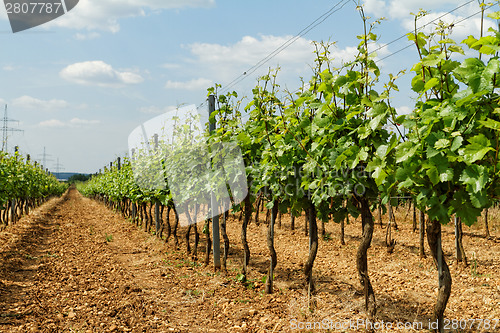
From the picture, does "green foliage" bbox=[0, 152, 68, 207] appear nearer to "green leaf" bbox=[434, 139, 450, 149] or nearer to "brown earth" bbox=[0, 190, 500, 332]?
"brown earth" bbox=[0, 190, 500, 332]

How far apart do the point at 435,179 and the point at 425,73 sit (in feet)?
2.90

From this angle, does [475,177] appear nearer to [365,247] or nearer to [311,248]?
[365,247]

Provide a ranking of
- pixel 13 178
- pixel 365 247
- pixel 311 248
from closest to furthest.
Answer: pixel 365 247 → pixel 311 248 → pixel 13 178

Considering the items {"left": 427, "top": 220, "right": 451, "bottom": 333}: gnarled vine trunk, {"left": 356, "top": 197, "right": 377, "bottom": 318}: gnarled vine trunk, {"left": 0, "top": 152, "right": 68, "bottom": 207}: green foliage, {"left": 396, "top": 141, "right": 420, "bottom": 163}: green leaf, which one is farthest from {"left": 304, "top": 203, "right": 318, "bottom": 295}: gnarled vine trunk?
{"left": 0, "top": 152, "right": 68, "bottom": 207}: green foliage

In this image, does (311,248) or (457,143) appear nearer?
(457,143)

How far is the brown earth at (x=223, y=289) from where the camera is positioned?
4.93 meters

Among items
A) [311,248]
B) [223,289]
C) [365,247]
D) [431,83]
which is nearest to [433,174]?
[431,83]

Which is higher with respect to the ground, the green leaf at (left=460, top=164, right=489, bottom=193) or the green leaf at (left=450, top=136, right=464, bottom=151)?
the green leaf at (left=450, top=136, right=464, bottom=151)

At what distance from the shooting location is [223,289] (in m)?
6.33

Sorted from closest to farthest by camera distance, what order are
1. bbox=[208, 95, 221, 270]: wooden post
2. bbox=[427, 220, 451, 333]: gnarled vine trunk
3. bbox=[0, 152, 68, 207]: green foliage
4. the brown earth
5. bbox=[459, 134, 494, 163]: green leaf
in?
bbox=[459, 134, 494, 163]: green leaf
bbox=[427, 220, 451, 333]: gnarled vine trunk
the brown earth
bbox=[208, 95, 221, 270]: wooden post
bbox=[0, 152, 68, 207]: green foliage

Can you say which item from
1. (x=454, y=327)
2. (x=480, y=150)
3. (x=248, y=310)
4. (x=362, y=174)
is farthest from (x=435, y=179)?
(x=248, y=310)

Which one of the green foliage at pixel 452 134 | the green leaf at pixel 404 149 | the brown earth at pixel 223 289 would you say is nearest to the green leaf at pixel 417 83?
the green foliage at pixel 452 134

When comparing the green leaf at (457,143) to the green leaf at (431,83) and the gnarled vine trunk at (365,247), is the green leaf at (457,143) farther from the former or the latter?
the gnarled vine trunk at (365,247)

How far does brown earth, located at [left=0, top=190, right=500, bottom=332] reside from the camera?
493cm
